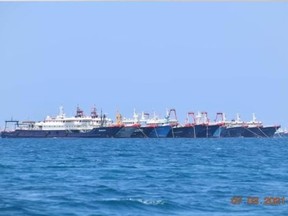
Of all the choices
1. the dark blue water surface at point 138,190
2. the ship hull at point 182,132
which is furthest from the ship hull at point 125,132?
the dark blue water surface at point 138,190

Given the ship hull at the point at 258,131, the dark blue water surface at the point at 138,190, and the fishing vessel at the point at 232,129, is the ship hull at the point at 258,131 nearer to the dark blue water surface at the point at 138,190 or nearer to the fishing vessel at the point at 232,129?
the fishing vessel at the point at 232,129

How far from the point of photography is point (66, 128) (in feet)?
456

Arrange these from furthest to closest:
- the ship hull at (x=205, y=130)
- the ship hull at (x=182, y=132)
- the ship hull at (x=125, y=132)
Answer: the ship hull at (x=205, y=130), the ship hull at (x=182, y=132), the ship hull at (x=125, y=132)

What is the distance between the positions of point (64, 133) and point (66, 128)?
162 cm

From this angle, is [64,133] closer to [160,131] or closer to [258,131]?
[160,131]

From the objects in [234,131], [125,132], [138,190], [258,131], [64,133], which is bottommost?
[138,190]

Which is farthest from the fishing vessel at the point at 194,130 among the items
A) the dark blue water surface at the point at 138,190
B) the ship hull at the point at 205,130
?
the dark blue water surface at the point at 138,190

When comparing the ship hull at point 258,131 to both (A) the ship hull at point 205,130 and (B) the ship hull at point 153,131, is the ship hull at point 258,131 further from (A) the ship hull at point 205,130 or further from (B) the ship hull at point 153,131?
(B) the ship hull at point 153,131

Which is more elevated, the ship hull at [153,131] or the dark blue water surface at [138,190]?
the ship hull at [153,131]

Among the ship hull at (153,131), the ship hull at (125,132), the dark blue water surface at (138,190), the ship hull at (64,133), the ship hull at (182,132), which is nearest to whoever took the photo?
the dark blue water surface at (138,190)

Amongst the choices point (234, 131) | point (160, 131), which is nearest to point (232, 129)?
point (234, 131)

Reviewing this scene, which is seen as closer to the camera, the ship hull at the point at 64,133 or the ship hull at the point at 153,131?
the ship hull at the point at 64,133

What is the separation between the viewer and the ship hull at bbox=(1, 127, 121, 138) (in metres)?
132

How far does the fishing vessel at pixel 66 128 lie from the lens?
132750 mm
